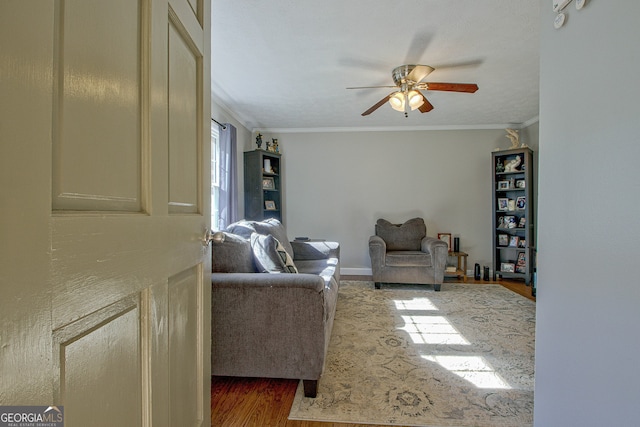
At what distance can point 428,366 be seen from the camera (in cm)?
215

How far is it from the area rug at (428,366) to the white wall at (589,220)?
59 centimetres

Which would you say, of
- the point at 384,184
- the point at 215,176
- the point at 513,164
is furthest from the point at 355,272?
the point at 513,164

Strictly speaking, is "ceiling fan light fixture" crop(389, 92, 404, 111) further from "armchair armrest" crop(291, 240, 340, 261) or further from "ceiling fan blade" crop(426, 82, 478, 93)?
"armchair armrest" crop(291, 240, 340, 261)

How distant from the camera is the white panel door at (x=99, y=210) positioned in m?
0.37

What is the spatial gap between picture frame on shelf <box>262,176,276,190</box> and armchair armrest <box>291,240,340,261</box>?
1.23 meters

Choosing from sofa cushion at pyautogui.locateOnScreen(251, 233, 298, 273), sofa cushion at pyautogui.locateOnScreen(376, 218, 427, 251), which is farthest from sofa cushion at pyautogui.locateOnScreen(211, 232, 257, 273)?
sofa cushion at pyautogui.locateOnScreen(376, 218, 427, 251)

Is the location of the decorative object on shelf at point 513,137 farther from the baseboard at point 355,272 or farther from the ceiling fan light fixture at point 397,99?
the baseboard at point 355,272

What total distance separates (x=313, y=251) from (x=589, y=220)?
300cm

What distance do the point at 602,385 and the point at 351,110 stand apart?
3.80m

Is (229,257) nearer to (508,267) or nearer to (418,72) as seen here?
(418,72)

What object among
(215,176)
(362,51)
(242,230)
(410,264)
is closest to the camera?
(362,51)

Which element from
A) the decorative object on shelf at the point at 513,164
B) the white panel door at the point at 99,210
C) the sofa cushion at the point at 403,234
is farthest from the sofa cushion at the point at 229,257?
the decorative object on shelf at the point at 513,164

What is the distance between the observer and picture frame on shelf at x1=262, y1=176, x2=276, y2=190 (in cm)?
474

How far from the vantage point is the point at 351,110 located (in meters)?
4.21
